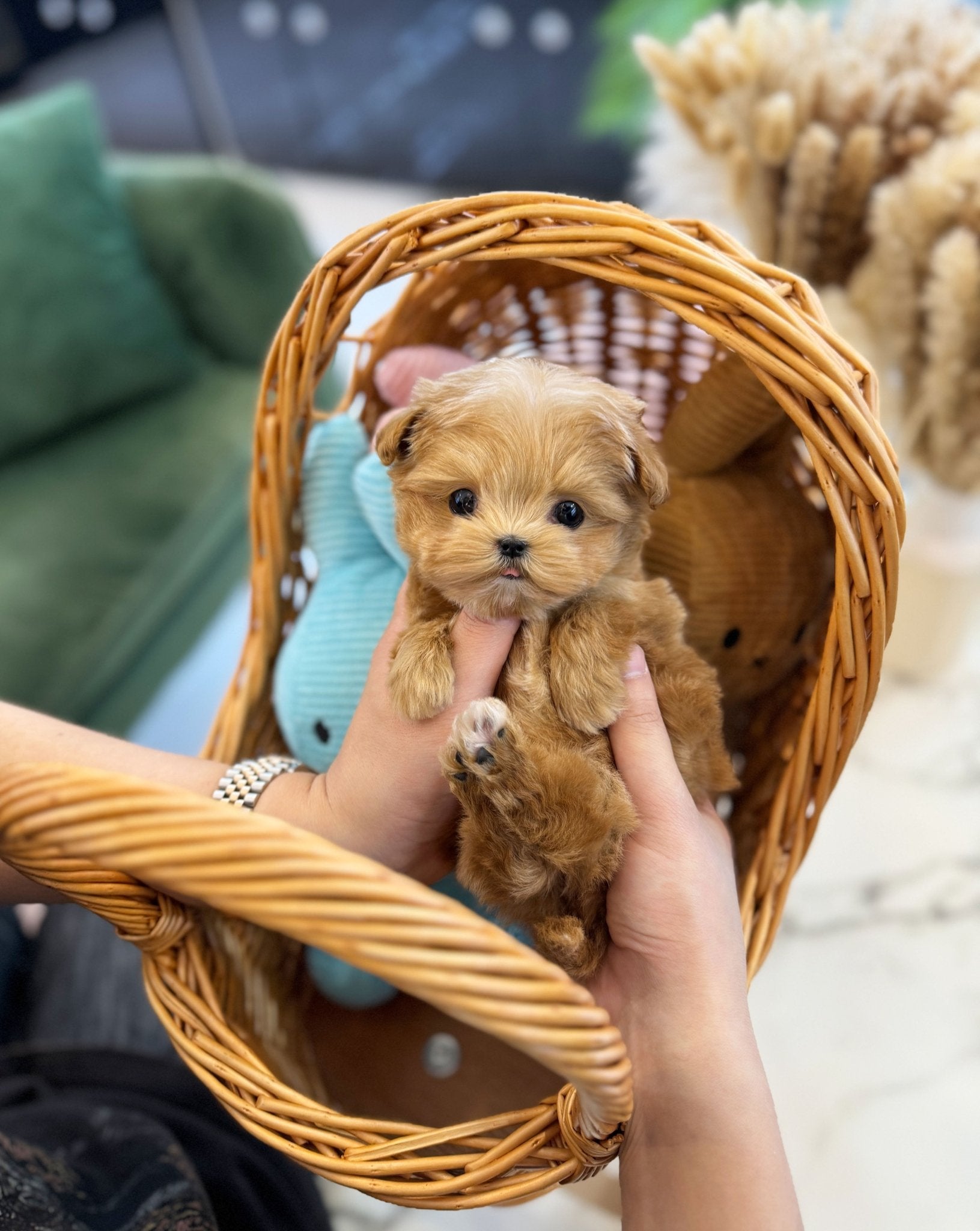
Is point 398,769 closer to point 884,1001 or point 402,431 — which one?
point 402,431

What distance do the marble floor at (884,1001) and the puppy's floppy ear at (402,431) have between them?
2.61 feet

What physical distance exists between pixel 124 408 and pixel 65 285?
0.81 feet

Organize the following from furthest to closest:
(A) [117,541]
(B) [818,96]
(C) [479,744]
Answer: (A) [117,541] → (B) [818,96] → (C) [479,744]

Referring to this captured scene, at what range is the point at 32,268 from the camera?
1.60 m

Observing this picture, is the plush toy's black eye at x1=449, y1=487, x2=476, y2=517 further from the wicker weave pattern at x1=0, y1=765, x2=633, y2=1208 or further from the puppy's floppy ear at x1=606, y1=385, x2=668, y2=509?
the wicker weave pattern at x1=0, y1=765, x2=633, y2=1208

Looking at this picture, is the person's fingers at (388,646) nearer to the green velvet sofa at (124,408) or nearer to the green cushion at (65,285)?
the green velvet sofa at (124,408)

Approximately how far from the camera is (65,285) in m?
1.63

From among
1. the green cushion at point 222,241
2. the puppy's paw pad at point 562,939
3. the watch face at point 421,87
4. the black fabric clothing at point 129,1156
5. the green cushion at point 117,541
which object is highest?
the watch face at point 421,87

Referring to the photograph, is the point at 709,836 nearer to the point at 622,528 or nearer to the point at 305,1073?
the point at 622,528

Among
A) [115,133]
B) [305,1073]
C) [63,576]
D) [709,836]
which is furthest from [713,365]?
[115,133]

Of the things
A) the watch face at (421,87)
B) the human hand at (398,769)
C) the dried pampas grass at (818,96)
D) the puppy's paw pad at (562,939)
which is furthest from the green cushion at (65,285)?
the puppy's paw pad at (562,939)

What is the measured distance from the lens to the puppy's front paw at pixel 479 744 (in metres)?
0.60

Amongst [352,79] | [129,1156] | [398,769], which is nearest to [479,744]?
[398,769]

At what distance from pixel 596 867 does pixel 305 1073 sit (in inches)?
18.7
